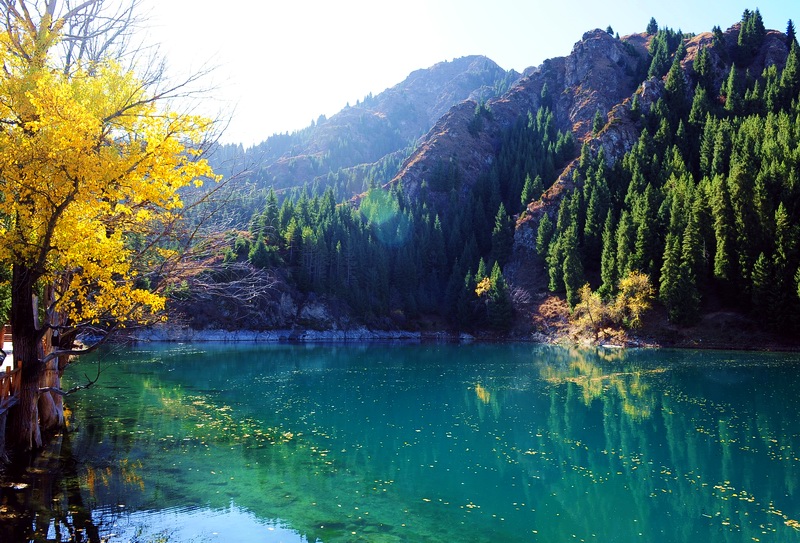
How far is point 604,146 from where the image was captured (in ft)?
401

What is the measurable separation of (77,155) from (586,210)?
106 m

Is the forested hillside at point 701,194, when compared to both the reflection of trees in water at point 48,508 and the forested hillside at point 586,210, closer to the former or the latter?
the forested hillside at point 586,210

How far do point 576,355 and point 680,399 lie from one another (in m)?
32.8

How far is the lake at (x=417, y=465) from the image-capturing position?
40.0 feet

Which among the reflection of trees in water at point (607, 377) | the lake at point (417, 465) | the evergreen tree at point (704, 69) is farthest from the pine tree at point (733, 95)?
the lake at point (417, 465)

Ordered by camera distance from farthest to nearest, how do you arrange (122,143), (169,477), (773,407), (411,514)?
(773,407) < (169,477) < (411,514) < (122,143)

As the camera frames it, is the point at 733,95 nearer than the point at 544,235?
No

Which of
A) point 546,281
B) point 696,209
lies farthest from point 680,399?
point 546,281

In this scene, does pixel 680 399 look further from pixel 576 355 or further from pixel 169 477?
pixel 576 355

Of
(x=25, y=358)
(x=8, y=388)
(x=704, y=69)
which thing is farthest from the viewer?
(x=704, y=69)

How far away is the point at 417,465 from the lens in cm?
1773

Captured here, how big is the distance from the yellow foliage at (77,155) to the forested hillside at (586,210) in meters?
68.6

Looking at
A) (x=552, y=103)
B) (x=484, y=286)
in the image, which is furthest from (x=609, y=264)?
(x=552, y=103)

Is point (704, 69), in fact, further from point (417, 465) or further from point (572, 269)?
point (417, 465)
